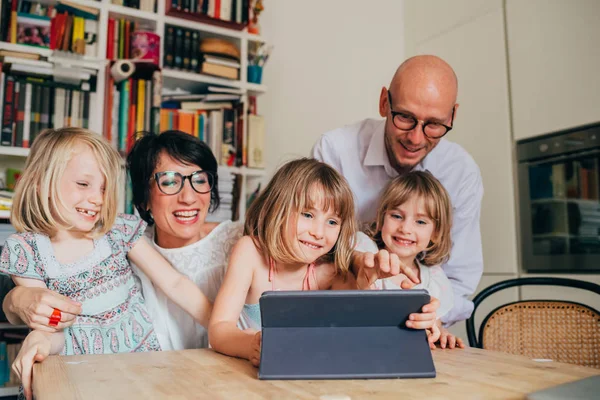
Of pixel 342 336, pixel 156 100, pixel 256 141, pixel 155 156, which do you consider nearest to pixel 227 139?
pixel 256 141

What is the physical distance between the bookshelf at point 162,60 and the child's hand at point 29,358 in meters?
1.71

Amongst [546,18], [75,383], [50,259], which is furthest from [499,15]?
[75,383]

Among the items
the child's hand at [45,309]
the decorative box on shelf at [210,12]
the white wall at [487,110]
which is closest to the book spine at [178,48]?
the decorative box on shelf at [210,12]

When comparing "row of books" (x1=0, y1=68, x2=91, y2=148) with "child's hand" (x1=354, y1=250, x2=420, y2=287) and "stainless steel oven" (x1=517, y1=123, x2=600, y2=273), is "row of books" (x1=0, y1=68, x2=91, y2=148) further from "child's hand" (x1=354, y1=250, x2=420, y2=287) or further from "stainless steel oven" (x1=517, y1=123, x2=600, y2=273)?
"stainless steel oven" (x1=517, y1=123, x2=600, y2=273)

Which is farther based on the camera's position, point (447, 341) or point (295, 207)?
point (295, 207)

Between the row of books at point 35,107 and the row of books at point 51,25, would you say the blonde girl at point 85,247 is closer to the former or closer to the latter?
the row of books at point 35,107

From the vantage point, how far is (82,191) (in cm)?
131

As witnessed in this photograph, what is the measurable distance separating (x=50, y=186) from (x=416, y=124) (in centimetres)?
105

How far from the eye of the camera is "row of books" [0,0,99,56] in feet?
8.36

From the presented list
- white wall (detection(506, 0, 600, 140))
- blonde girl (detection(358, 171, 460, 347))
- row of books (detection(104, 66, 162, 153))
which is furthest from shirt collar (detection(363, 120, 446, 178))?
row of books (detection(104, 66, 162, 153))

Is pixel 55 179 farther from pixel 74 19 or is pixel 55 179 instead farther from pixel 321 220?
pixel 74 19

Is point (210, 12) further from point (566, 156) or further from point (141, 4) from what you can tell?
point (566, 156)

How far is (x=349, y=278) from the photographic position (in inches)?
53.5

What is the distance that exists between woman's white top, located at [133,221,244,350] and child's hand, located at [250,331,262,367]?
0.60 meters
